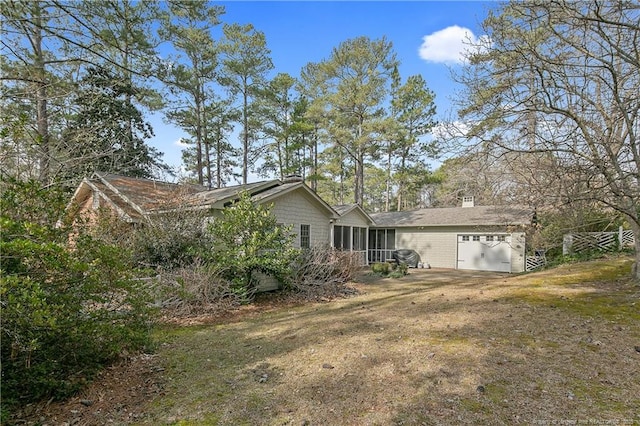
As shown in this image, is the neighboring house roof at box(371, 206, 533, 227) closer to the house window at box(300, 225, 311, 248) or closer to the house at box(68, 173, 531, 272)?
the house at box(68, 173, 531, 272)

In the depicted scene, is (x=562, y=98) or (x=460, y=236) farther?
(x=460, y=236)

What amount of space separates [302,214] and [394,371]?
30.8 ft

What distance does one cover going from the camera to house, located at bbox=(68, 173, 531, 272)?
11170mm

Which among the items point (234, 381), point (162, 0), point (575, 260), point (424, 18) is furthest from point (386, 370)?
point (575, 260)

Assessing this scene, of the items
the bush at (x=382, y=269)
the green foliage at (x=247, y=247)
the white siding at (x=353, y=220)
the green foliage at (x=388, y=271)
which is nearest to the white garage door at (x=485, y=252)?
the green foliage at (x=388, y=271)

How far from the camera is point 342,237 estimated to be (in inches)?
673

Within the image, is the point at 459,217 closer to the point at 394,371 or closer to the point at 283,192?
the point at 283,192

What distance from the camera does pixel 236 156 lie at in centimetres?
2805

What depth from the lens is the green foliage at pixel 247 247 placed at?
29.5 feet

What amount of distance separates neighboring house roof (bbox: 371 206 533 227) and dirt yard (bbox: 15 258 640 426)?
9241 millimetres

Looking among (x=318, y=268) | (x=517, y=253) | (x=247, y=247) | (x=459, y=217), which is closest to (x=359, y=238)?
(x=459, y=217)

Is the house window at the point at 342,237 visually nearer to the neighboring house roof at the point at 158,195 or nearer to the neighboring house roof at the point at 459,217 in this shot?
the neighboring house roof at the point at 158,195

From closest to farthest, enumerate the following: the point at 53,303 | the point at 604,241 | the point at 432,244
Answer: the point at 53,303 < the point at 604,241 < the point at 432,244

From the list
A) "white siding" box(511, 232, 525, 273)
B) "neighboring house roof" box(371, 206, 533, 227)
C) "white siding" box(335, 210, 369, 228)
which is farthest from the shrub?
"white siding" box(511, 232, 525, 273)
